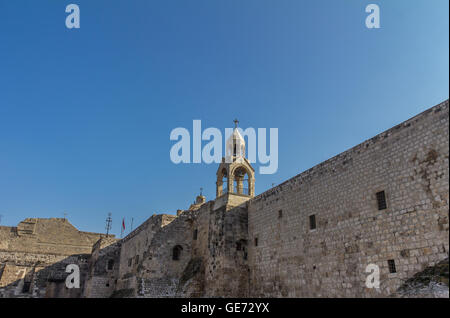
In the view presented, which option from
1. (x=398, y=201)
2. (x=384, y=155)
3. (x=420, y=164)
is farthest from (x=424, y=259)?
(x=384, y=155)

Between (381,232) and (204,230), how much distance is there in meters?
12.4

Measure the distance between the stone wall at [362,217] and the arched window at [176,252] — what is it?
668 centimetres

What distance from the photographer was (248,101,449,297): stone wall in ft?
35.4

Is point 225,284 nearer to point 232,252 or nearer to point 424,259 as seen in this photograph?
point 232,252

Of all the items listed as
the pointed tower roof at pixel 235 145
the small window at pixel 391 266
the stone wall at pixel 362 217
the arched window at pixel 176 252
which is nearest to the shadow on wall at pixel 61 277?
the arched window at pixel 176 252

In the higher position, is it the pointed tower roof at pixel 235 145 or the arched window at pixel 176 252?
the pointed tower roof at pixel 235 145

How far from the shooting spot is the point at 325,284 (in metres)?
13.9

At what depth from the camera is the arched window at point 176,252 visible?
2281 cm

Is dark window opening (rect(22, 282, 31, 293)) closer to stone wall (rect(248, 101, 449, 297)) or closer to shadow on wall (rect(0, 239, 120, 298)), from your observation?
shadow on wall (rect(0, 239, 120, 298))

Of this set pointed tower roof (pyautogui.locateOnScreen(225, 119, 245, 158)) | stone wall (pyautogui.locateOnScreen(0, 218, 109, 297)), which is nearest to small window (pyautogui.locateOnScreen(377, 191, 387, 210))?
pointed tower roof (pyautogui.locateOnScreen(225, 119, 245, 158))

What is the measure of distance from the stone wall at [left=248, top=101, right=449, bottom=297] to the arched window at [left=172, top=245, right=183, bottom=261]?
21.9 feet

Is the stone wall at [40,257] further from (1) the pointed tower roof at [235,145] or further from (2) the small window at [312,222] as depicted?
(2) the small window at [312,222]

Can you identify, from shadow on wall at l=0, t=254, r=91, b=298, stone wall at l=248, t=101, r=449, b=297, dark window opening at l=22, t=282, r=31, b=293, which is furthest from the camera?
dark window opening at l=22, t=282, r=31, b=293

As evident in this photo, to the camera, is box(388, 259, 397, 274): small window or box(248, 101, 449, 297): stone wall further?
box(388, 259, 397, 274): small window
